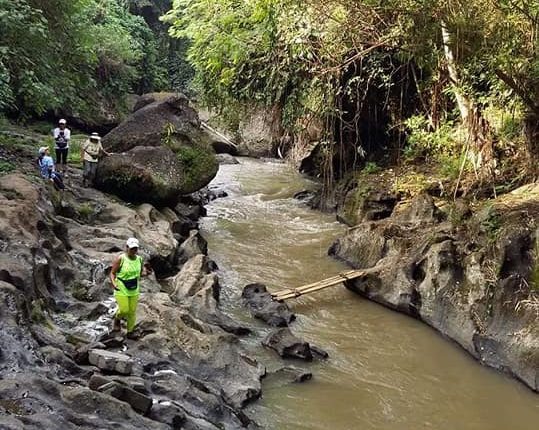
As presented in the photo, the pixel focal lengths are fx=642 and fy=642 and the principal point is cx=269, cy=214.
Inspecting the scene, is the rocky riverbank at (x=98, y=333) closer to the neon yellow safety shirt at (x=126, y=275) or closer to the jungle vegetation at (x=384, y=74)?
the neon yellow safety shirt at (x=126, y=275)

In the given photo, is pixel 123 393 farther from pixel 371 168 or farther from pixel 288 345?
pixel 371 168

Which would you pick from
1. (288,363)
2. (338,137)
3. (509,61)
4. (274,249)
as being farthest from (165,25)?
(288,363)

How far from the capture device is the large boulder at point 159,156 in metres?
15.1

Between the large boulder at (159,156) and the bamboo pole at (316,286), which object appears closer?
the bamboo pole at (316,286)

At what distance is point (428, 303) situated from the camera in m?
11.3

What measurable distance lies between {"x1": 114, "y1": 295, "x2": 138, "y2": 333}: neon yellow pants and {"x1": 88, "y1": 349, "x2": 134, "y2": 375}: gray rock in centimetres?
114

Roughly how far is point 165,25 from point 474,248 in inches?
1285

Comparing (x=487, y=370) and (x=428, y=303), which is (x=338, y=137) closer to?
(x=428, y=303)

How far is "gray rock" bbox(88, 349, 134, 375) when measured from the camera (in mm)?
7020

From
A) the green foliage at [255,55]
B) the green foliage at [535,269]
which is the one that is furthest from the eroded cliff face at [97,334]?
the green foliage at [255,55]

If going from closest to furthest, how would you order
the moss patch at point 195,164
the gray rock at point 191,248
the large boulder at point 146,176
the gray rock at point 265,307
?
the gray rock at point 265,307 < the gray rock at point 191,248 < the large boulder at point 146,176 < the moss patch at point 195,164

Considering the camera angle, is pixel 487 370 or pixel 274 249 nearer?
pixel 487 370

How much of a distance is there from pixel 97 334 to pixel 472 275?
6.17 m

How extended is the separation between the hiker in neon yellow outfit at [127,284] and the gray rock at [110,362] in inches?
45.8
